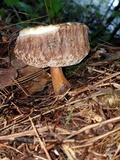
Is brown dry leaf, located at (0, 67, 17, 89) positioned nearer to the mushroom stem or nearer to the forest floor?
the forest floor

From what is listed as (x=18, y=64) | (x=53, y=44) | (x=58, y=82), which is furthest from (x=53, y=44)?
A: (x=18, y=64)

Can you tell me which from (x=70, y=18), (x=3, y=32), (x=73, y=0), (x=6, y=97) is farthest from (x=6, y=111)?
(x=73, y=0)

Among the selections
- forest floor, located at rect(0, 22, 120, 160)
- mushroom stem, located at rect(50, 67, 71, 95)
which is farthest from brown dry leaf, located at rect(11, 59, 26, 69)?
mushroom stem, located at rect(50, 67, 71, 95)

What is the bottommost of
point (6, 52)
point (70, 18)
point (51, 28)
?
point (70, 18)

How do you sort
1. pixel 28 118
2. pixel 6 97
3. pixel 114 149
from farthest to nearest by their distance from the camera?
pixel 6 97 < pixel 28 118 < pixel 114 149

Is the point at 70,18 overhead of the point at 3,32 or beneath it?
beneath

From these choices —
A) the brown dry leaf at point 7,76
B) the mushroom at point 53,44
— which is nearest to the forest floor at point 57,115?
the brown dry leaf at point 7,76

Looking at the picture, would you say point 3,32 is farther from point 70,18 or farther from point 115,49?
point 70,18

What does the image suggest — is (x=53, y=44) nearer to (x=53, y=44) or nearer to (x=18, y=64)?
(x=53, y=44)
